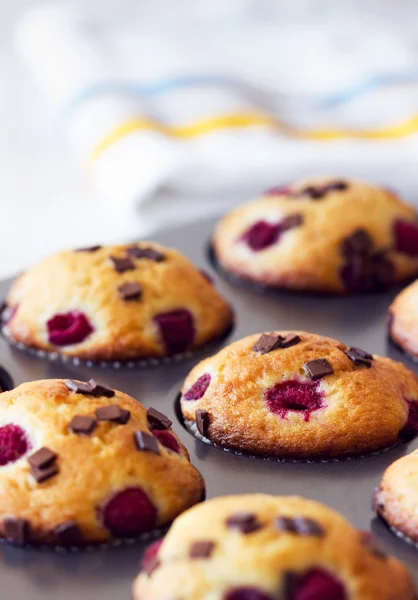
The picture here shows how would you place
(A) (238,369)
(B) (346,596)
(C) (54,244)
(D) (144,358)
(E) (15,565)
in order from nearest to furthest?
1. (B) (346,596)
2. (E) (15,565)
3. (A) (238,369)
4. (D) (144,358)
5. (C) (54,244)

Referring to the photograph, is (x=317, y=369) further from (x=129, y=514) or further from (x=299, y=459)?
(x=129, y=514)

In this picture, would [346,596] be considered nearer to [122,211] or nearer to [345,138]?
[122,211]

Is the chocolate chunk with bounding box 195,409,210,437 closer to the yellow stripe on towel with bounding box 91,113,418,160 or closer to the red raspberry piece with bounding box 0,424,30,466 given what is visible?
the red raspberry piece with bounding box 0,424,30,466

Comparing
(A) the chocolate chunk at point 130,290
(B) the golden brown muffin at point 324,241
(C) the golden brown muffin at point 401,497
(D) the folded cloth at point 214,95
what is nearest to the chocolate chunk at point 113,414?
(C) the golden brown muffin at point 401,497

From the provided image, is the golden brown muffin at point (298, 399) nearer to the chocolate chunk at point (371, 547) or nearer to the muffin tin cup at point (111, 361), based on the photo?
the muffin tin cup at point (111, 361)

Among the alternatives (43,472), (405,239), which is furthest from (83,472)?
(405,239)

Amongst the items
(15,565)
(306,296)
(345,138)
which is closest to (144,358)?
(306,296)
